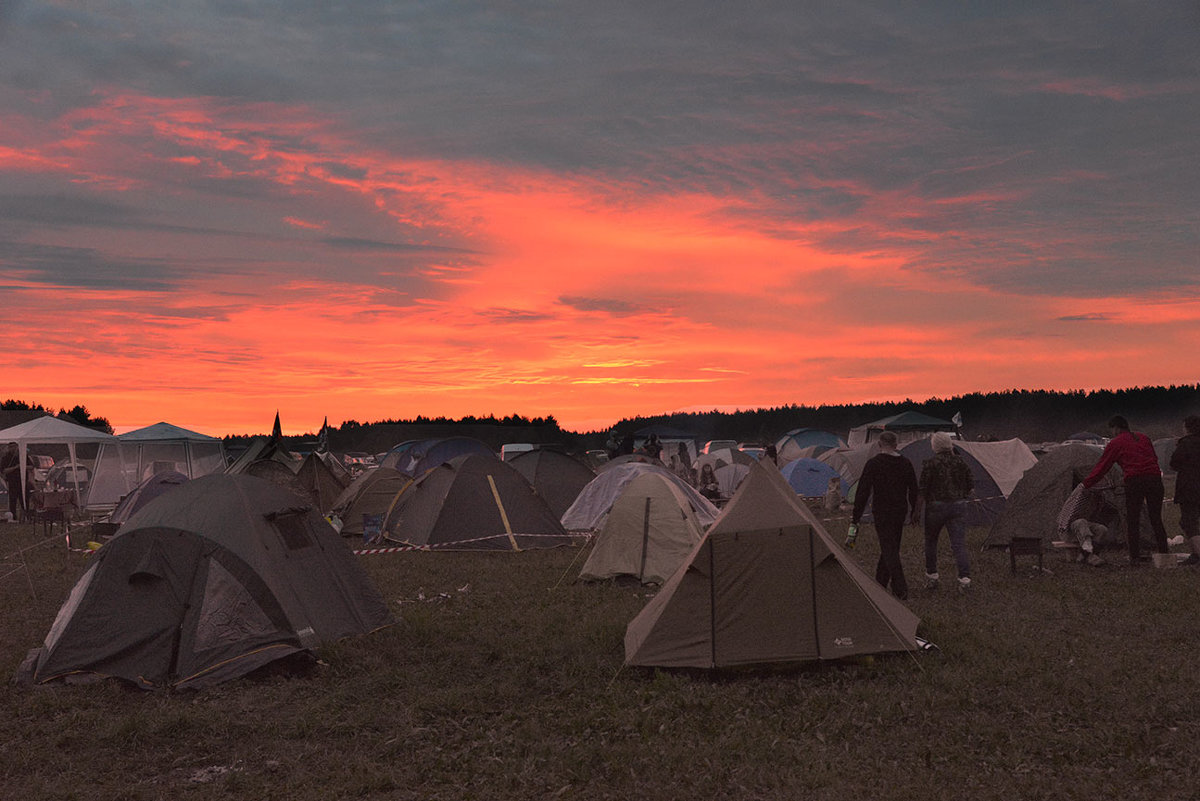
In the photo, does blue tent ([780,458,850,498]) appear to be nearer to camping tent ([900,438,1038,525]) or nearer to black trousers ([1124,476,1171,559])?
camping tent ([900,438,1038,525])

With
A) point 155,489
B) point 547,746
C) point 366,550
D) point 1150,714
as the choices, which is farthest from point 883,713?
point 155,489

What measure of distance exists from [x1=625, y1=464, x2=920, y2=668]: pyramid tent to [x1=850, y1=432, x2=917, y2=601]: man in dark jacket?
291 centimetres

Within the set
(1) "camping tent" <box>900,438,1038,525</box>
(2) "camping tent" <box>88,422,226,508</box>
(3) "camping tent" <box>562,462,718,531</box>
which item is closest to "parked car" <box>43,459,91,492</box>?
(2) "camping tent" <box>88,422,226,508</box>

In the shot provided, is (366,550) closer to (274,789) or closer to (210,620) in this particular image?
(210,620)

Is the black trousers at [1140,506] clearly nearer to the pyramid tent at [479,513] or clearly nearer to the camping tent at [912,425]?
the pyramid tent at [479,513]

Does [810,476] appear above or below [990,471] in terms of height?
below

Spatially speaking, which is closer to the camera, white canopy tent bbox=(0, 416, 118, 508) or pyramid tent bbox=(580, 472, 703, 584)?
pyramid tent bbox=(580, 472, 703, 584)

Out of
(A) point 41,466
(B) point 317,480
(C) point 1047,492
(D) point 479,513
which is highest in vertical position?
(A) point 41,466

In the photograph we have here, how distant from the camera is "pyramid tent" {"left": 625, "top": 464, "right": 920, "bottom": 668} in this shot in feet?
29.6

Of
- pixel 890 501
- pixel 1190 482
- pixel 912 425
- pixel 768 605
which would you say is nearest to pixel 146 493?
pixel 890 501

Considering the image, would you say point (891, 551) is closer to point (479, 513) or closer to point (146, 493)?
point (479, 513)

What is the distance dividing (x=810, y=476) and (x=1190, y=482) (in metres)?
18.3

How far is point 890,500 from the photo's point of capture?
489 inches

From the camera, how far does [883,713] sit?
25.8 feet
